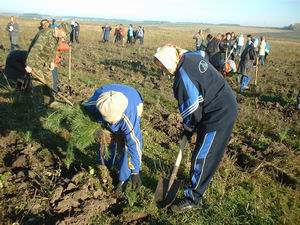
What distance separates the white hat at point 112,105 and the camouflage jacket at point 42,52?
3.58 meters

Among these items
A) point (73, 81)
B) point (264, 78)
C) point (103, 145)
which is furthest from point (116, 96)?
point (264, 78)

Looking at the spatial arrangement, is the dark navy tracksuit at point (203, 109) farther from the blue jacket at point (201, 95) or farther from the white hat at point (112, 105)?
the white hat at point (112, 105)

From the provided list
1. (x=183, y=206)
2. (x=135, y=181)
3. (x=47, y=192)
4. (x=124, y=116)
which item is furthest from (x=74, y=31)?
(x=183, y=206)

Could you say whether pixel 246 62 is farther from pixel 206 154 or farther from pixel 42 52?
pixel 206 154

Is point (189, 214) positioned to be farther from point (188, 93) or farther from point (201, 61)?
point (201, 61)

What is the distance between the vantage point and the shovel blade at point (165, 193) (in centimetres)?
437

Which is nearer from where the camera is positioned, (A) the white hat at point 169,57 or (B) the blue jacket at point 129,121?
(A) the white hat at point 169,57

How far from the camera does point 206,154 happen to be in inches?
154

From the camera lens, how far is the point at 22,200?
13.8ft

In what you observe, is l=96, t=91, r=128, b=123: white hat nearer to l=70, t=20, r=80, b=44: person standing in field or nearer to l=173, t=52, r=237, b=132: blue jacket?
l=173, t=52, r=237, b=132: blue jacket

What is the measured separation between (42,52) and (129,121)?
374cm

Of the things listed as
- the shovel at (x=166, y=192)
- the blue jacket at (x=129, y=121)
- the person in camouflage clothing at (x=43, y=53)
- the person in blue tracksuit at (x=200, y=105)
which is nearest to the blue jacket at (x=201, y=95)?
the person in blue tracksuit at (x=200, y=105)

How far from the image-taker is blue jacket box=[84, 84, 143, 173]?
3.94 metres

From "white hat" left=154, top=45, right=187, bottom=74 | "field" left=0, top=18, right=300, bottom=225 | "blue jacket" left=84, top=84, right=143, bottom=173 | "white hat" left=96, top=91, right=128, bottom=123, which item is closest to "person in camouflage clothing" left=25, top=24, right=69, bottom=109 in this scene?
"field" left=0, top=18, right=300, bottom=225
